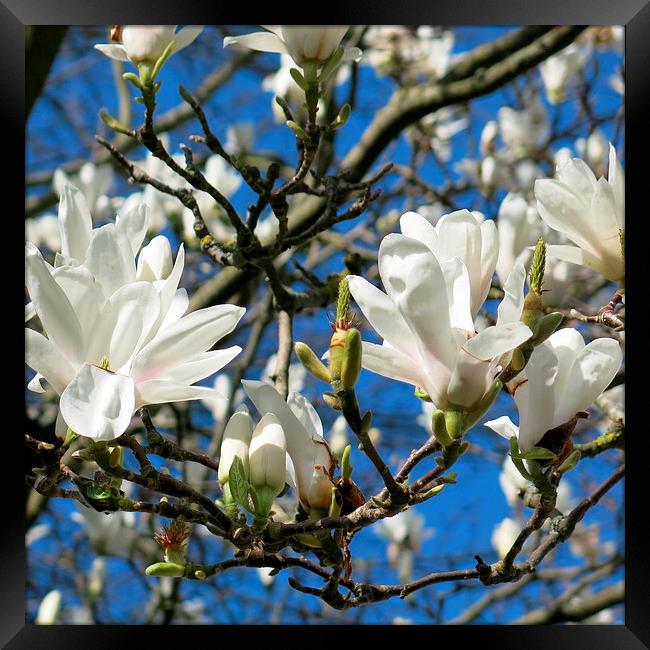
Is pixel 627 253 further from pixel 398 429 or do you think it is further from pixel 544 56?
pixel 398 429

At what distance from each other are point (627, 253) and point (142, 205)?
0.46 metres

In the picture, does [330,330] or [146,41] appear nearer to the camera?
[146,41]

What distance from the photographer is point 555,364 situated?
0.62 meters

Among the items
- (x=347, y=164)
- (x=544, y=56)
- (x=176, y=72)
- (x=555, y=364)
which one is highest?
(x=176, y=72)

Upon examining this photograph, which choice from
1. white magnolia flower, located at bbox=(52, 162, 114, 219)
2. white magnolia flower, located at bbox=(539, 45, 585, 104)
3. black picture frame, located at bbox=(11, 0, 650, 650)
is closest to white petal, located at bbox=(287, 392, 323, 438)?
black picture frame, located at bbox=(11, 0, 650, 650)

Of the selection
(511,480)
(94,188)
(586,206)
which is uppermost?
(94,188)

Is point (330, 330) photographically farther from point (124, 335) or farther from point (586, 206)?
point (124, 335)

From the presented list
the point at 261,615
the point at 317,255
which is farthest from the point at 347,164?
the point at 261,615

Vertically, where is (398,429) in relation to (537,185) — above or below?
below

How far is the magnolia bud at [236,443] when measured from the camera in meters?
0.61

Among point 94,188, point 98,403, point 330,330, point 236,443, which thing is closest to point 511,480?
point 330,330
